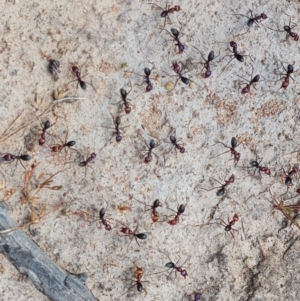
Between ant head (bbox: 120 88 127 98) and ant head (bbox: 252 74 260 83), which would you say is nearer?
ant head (bbox: 120 88 127 98)

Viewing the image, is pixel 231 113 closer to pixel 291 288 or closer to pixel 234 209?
pixel 234 209

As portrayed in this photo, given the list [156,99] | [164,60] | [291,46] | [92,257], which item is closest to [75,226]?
[92,257]

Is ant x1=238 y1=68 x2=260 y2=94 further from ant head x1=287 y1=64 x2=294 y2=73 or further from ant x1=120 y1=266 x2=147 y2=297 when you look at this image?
ant x1=120 y1=266 x2=147 y2=297

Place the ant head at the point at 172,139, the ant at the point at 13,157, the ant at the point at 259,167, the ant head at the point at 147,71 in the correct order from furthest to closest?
the ant at the point at 259,167 < the ant head at the point at 172,139 < the ant head at the point at 147,71 < the ant at the point at 13,157

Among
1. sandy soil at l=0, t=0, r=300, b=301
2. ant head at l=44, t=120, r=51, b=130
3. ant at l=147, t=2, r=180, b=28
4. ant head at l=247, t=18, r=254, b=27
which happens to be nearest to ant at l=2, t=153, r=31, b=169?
sandy soil at l=0, t=0, r=300, b=301

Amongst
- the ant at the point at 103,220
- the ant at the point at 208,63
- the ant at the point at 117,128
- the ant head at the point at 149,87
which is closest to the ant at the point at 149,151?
the ant at the point at 117,128

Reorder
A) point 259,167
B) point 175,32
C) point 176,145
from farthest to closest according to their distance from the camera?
1. point 259,167
2. point 176,145
3. point 175,32

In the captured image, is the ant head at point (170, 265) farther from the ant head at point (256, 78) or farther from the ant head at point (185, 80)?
the ant head at point (256, 78)

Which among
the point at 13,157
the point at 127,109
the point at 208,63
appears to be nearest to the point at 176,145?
the point at 127,109

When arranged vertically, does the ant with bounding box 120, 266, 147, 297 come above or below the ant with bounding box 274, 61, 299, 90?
below

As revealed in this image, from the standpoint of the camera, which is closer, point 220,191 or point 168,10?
point 168,10

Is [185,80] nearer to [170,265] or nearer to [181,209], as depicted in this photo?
[181,209]
